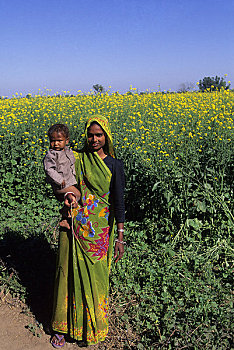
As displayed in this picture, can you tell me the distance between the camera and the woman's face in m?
2.17

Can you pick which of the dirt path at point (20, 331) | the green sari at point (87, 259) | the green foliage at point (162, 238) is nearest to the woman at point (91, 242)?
the green sari at point (87, 259)

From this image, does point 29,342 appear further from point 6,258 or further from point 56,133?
point 56,133

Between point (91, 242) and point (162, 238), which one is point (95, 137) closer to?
point (91, 242)

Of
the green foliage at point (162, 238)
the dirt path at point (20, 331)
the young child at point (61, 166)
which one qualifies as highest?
the young child at point (61, 166)

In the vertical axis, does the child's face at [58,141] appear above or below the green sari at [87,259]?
above

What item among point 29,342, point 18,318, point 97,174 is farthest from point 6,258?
point 97,174

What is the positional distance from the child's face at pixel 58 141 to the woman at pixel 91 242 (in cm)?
15

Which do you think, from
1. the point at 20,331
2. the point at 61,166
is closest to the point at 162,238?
the point at 20,331

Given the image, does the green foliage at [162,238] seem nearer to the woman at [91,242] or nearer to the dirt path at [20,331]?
the dirt path at [20,331]

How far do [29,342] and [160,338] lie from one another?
1008mm

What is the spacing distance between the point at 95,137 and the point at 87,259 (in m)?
0.82

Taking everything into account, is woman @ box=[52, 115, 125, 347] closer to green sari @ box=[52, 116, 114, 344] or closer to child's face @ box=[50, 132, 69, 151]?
green sari @ box=[52, 116, 114, 344]

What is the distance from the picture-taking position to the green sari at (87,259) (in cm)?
229

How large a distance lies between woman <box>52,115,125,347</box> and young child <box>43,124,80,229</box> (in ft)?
0.22
